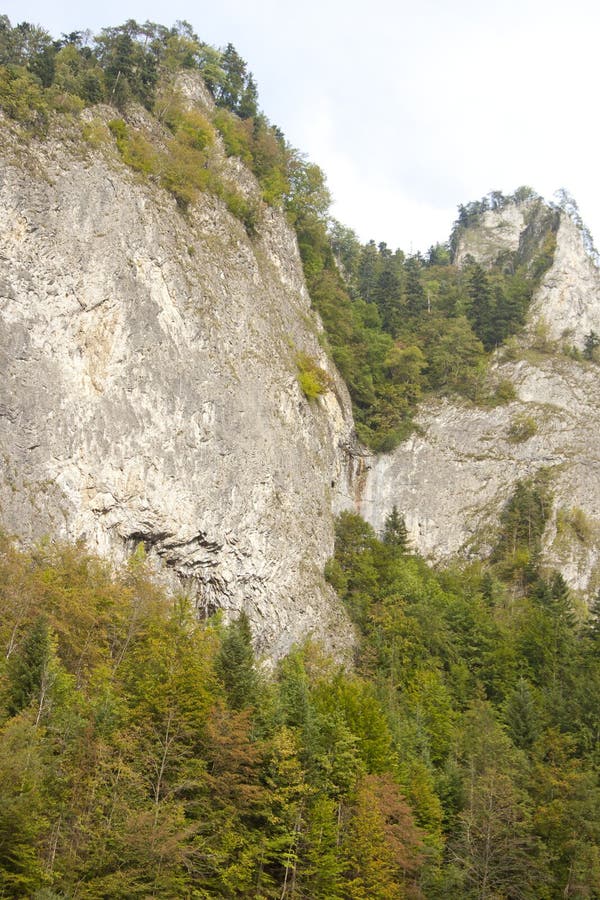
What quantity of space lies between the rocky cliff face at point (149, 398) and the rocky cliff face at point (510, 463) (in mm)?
10379

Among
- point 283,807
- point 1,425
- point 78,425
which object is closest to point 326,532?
point 78,425

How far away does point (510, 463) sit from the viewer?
2093 inches

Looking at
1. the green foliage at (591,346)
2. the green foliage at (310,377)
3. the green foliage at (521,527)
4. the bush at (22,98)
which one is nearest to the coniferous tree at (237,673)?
the green foliage at (310,377)

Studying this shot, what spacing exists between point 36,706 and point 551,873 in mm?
18566

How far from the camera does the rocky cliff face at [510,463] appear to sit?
162 feet

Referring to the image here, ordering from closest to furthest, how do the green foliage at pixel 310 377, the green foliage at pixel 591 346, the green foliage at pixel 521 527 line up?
the green foliage at pixel 310 377 → the green foliage at pixel 521 527 → the green foliage at pixel 591 346

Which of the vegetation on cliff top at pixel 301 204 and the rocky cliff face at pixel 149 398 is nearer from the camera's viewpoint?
the rocky cliff face at pixel 149 398

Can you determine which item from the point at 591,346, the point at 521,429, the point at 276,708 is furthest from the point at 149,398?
the point at 591,346

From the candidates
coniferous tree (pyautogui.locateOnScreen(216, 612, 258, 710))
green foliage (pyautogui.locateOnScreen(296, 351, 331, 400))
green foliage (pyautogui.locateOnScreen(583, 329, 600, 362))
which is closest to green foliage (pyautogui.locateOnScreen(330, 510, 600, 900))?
coniferous tree (pyautogui.locateOnScreen(216, 612, 258, 710))

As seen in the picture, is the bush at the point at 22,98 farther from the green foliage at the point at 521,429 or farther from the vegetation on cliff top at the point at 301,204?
the green foliage at the point at 521,429

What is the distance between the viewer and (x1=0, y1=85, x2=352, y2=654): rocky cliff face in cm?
3086

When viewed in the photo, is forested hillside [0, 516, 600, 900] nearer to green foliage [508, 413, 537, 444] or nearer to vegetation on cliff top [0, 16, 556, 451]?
green foliage [508, 413, 537, 444]

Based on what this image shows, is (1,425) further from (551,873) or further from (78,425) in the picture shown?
(551,873)

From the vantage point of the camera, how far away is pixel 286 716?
22.9m
